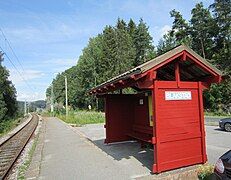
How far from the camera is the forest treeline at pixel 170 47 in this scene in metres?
44.1

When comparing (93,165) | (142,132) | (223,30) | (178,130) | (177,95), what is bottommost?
(93,165)

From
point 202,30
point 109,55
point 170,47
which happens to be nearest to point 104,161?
point 202,30

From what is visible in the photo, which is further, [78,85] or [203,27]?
[78,85]

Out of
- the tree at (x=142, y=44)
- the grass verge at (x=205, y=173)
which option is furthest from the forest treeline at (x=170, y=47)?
the grass verge at (x=205, y=173)

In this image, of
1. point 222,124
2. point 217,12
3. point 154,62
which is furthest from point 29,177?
point 217,12

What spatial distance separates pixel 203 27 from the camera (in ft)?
168

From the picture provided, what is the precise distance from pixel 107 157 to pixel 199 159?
345cm

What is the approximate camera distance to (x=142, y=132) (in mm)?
11312

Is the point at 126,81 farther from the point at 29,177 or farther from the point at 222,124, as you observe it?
the point at 222,124

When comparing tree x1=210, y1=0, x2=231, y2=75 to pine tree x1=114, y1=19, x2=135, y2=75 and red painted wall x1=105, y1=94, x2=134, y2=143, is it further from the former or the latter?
red painted wall x1=105, y1=94, x2=134, y2=143

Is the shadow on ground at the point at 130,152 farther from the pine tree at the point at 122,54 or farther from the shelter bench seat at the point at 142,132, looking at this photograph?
the pine tree at the point at 122,54

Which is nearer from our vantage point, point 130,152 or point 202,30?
point 130,152

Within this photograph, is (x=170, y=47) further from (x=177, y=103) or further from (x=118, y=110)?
(x=177, y=103)

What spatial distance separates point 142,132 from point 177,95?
338 cm
